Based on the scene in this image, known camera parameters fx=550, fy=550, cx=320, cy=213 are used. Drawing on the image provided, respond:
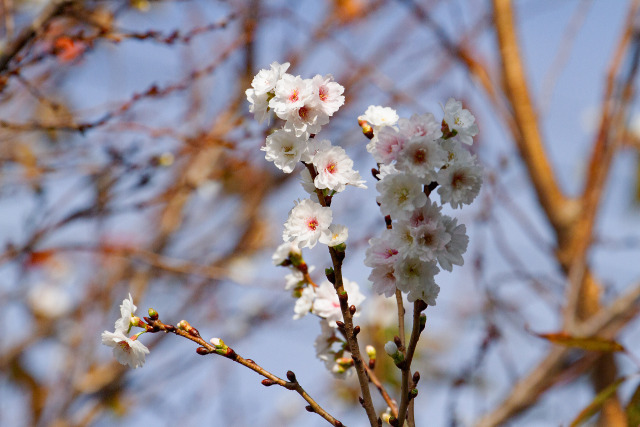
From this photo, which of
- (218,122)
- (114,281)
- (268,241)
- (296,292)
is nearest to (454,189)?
(296,292)

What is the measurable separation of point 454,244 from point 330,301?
32 cm

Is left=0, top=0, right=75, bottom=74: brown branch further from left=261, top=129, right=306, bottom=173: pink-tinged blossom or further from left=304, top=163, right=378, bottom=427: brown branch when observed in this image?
left=304, top=163, right=378, bottom=427: brown branch

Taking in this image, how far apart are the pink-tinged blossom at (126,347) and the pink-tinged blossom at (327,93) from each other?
47cm

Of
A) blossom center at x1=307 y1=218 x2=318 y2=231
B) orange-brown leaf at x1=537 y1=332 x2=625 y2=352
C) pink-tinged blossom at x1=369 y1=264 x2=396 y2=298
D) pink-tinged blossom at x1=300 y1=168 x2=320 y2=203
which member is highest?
orange-brown leaf at x1=537 y1=332 x2=625 y2=352

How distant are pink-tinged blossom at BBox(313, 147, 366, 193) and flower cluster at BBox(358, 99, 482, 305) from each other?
0.14 ft

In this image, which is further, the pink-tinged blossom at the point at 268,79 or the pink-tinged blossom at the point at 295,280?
the pink-tinged blossom at the point at 295,280

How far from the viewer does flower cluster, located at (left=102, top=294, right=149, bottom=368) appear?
857 millimetres

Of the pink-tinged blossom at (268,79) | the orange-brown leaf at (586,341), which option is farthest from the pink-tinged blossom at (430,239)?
the orange-brown leaf at (586,341)

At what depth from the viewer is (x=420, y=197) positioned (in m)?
0.76

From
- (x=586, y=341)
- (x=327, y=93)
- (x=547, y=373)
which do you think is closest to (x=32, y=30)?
(x=327, y=93)

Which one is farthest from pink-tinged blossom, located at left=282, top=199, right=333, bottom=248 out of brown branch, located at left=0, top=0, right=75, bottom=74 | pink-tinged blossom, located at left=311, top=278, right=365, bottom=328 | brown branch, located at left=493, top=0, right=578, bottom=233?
brown branch, located at left=493, top=0, right=578, bottom=233

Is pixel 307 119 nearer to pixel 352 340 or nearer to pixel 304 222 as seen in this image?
pixel 304 222

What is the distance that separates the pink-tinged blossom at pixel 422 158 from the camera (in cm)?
76

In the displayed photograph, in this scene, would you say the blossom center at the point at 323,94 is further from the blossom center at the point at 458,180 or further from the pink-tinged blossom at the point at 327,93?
the blossom center at the point at 458,180
